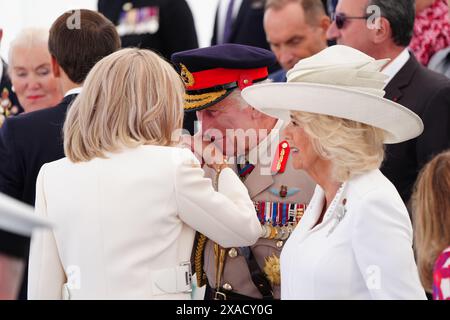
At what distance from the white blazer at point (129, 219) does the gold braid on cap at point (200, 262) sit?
1.53ft

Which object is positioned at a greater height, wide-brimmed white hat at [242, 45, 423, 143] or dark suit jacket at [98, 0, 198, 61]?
wide-brimmed white hat at [242, 45, 423, 143]

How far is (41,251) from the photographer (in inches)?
141

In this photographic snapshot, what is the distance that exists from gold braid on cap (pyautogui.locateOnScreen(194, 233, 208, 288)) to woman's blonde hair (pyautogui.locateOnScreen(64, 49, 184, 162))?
0.62m

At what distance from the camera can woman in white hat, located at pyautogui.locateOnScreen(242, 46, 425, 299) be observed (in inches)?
129

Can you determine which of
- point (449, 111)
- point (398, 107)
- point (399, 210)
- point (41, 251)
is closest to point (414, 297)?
point (399, 210)

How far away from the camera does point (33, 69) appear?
570 cm

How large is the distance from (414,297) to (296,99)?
2.77ft

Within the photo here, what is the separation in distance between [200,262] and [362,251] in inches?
42.0

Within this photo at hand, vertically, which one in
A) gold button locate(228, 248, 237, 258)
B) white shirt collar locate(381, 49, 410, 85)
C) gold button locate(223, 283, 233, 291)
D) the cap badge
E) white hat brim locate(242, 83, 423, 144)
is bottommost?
gold button locate(223, 283, 233, 291)

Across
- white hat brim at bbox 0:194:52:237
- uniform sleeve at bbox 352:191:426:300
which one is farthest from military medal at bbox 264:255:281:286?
white hat brim at bbox 0:194:52:237

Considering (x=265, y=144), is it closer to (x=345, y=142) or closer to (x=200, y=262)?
(x=200, y=262)

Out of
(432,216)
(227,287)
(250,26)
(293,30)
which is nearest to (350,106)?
(432,216)

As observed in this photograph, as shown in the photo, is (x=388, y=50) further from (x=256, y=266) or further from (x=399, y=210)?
(x=399, y=210)

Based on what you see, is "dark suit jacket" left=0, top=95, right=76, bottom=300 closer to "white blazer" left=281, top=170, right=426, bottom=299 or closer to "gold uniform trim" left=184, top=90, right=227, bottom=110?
"gold uniform trim" left=184, top=90, right=227, bottom=110
